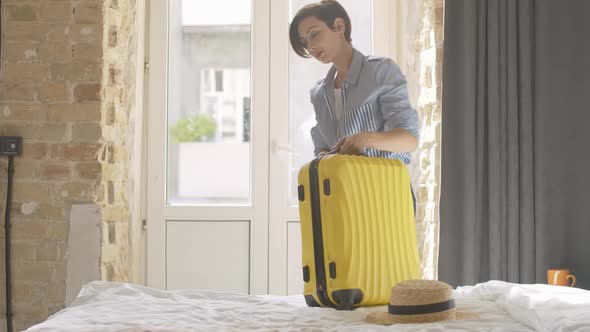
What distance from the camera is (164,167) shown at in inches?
146

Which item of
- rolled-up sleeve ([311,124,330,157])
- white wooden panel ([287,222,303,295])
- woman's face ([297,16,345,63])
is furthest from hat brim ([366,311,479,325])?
white wooden panel ([287,222,303,295])

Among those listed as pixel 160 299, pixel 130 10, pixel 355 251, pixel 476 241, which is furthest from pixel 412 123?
pixel 130 10

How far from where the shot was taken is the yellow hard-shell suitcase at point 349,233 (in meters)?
1.82

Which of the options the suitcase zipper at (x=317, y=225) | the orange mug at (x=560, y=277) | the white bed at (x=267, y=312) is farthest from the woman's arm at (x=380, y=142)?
the orange mug at (x=560, y=277)

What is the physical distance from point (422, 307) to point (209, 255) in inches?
89.4

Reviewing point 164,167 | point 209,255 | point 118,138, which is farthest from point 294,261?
point 118,138

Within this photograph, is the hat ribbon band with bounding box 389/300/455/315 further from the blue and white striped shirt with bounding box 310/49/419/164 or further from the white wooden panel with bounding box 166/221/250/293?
the white wooden panel with bounding box 166/221/250/293

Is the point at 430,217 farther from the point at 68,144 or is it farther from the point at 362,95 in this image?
the point at 68,144

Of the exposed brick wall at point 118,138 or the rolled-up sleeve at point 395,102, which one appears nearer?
the rolled-up sleeve at point 395,102

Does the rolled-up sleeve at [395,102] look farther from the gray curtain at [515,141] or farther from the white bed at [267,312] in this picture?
the gray curtain at [515,141]

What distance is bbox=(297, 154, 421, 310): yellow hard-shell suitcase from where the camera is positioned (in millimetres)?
1820

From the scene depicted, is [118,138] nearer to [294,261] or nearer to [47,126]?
[47,126]

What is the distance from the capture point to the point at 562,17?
10.5ft

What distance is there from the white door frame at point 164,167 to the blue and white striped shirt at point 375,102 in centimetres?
139
